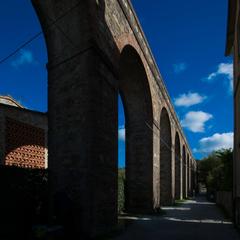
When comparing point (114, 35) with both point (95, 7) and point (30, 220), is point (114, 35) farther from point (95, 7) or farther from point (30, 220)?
point (30, 220)

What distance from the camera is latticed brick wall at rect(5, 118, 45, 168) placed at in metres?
15.6

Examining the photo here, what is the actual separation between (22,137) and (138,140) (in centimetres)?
501

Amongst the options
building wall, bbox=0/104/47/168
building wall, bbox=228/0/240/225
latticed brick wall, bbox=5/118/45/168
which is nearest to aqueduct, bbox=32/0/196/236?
building wall, bbox=228/0/240/225

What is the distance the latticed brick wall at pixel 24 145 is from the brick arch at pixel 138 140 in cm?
392

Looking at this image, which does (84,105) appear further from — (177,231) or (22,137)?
(22,137)

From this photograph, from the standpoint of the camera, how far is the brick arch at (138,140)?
16.4 m

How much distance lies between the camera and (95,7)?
965cm

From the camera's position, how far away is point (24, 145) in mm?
16344

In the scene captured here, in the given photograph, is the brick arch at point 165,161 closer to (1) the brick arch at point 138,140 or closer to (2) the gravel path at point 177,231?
(1) the brick arch at point 138,140

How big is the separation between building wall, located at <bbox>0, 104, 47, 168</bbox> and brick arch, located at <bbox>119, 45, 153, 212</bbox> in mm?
3806

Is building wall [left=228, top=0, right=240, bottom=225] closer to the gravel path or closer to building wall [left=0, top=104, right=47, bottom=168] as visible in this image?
the gravel path

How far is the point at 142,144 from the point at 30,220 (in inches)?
381

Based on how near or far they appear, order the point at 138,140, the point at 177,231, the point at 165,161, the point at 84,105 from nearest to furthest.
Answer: the point at 84,105 → the point at 177,231 → the point at 138,140 → the point at 165,161

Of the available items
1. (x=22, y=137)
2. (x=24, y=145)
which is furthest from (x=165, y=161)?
(x=22, y=137)
